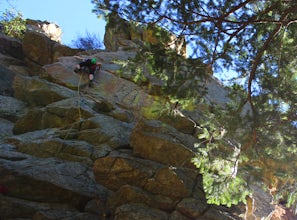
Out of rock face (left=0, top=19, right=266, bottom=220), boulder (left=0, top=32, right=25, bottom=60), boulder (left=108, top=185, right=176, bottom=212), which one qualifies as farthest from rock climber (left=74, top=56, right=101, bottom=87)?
boulder (left=108, top=185, right=176, bottom=212)

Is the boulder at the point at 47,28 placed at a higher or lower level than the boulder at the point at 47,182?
higher

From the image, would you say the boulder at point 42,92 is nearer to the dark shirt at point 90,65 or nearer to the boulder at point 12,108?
the boulder at point 12,108

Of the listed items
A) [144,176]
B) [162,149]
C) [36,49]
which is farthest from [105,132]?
[36,49]

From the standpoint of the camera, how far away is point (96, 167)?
7652mm

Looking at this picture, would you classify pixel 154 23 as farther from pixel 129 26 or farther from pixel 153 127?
pixel 153 127

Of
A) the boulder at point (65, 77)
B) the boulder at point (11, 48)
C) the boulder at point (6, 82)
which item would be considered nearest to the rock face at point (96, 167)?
the boulder at point (65, 77)

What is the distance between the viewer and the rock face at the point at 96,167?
654 cm

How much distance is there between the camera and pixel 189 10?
6.67 metres

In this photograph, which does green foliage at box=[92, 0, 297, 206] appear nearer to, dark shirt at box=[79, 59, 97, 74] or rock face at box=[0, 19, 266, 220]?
rock face at box=[0, 19, 266, 220]

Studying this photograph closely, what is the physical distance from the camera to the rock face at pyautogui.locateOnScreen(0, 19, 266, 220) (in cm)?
654

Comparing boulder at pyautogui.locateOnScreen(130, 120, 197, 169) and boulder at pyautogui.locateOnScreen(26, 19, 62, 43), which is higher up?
boulder at pyautogui.locateOnScreen(26, 19, 62, 43)

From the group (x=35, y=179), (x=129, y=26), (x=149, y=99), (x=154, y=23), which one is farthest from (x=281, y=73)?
(x=149, y=99)

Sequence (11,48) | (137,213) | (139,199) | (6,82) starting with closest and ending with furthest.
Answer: (137,213) < (139,199) < (6,82) < (11,48)

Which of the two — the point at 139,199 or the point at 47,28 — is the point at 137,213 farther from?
the point at 47,28
